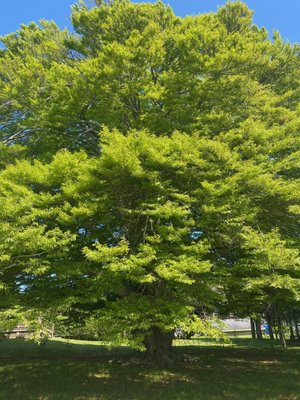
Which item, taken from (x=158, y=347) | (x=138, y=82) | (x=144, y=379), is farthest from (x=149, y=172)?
(x=158, y=347)

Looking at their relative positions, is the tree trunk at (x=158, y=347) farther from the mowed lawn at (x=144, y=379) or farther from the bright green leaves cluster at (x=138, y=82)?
the bright green leaves cluster at (x=138, y=82)

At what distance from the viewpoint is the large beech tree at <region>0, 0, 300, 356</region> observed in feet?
31.9

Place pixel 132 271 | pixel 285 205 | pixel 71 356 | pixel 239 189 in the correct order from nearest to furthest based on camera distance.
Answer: pixel 132 271 < pixel 239 189 < pixel 285 205 < pixel 71 356

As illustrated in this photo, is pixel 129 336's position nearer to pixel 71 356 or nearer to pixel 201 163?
pixel 201 163

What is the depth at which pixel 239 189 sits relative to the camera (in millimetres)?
10867

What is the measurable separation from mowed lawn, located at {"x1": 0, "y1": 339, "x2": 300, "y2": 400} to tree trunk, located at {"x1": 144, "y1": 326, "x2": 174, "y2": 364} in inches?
17.5

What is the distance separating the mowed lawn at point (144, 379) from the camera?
10508 mm

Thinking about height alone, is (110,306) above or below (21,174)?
below

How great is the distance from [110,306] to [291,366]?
29.5 feet

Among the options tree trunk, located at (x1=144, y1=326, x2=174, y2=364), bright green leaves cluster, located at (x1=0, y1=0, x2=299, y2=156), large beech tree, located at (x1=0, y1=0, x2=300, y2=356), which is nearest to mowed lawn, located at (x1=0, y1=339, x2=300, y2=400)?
tree trunk, located at (x1=144, y1=326, x2=174, y2=364)

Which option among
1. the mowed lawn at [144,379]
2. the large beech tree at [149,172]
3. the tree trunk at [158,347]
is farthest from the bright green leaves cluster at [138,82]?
the mowed lawn at [144,379]

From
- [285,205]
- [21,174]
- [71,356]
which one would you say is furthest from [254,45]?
[71,356]

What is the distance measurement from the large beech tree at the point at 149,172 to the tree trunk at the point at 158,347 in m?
0.09

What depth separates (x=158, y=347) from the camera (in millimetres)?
14938
